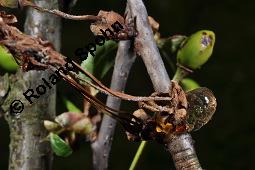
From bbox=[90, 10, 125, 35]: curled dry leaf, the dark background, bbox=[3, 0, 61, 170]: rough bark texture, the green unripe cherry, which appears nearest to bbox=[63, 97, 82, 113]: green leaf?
bbox=[3, 0, 61, 170]: rough bark texture

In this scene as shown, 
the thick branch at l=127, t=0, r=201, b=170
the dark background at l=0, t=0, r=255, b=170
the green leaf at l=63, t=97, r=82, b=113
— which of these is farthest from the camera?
the dark background at l=0, t=0, r=255, b=170

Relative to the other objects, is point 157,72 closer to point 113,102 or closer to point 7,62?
point 113,102

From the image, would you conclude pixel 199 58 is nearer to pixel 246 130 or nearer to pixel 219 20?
pixel 246 130

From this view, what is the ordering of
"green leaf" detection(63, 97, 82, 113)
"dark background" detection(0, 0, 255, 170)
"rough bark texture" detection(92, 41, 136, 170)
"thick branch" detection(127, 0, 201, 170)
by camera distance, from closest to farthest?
"thick branch" detection(127, 0, 201, 170), "rough bark texture" detection(92, 41, 136, 170), "green leaf" detection(63, 97, 82, 113), "dark background" detection(0, 0, 255, 170)

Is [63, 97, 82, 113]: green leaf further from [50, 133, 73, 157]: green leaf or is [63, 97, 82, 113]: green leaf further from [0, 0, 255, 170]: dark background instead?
[0, 0, 255, 170]: dark background

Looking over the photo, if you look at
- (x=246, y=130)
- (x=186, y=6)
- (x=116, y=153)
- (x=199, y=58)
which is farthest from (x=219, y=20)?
(x=199, y=58)
